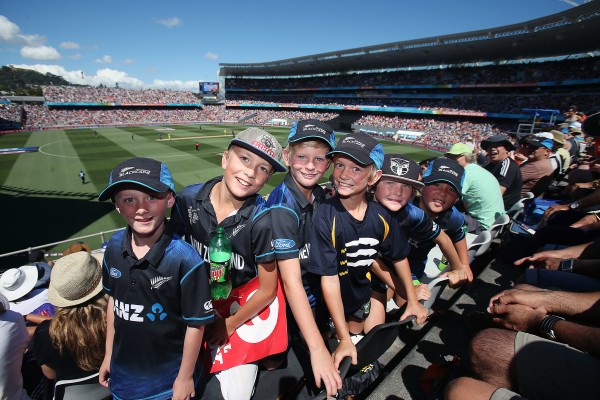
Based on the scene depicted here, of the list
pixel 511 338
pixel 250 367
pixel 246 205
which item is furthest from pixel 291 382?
pixel 511 338

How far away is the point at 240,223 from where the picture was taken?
7.50ft

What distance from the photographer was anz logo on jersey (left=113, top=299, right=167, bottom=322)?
1983mm

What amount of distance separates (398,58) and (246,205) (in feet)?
179

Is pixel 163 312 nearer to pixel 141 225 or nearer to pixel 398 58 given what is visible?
pixel 141 225

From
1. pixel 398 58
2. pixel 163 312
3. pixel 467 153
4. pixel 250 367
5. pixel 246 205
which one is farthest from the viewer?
pixel 398 58

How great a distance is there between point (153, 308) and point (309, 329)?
3.64ft

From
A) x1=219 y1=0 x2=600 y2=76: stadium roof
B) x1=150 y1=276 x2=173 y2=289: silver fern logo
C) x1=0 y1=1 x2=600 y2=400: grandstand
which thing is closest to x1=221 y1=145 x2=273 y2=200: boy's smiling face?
x1=150 y1=276 x2=173 y2=289: silver fern logo

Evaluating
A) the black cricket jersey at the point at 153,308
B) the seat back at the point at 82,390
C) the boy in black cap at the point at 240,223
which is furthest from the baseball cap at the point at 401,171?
the seat back at the point at 82,390

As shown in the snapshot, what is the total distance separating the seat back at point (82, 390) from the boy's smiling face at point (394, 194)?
289cm

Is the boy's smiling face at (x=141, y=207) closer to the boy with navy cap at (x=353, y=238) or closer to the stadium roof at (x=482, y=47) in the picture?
the boy with navy cap at (x=353, y=238)

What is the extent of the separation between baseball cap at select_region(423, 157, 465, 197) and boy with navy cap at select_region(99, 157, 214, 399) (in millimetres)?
2569

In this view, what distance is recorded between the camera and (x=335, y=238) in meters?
2.41

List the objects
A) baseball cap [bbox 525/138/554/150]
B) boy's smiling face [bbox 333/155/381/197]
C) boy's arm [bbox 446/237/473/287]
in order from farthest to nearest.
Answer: baseball cap [bbox 525/138/554/150] < boy's arm [bbox 446/237/473/287] < boy's smiling face [bbox 333/155/381/197]

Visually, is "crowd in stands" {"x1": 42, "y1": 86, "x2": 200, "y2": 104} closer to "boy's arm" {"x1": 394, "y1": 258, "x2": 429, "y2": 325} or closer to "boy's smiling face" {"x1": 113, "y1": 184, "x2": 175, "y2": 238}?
"boy's smiling face" {"x1": 113, "y1": 184, "x2": 175, "y2": 238}
